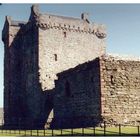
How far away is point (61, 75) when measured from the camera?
2998cm

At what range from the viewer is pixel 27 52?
135 feet

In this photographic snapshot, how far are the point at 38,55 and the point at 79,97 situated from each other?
13.0 m

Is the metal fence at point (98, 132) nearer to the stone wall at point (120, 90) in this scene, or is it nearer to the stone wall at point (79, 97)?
the stone wall at point (120, 90)

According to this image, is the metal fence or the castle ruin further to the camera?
the castle ruin

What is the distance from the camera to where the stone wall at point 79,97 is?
2526 cm

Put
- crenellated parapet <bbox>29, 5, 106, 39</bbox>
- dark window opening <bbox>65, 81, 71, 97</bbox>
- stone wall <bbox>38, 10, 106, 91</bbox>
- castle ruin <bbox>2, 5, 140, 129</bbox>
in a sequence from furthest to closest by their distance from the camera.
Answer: crenellated parapet <bbox>29, 5, 106, 39</bbox>, stone wall <bbox>38, 10, 106, 91</bbox>, dark window opening <bbox>65, 81, 71, 97</bbox>, castle ruin <bbox>2, 5, 140, 129</bbox>

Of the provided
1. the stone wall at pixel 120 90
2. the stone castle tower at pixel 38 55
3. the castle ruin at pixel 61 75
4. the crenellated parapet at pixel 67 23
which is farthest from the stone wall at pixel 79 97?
Answer: the crenellated parapet at pixel 67 23

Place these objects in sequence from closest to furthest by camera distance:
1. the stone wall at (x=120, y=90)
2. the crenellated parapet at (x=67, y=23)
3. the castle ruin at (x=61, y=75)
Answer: the stone wall at (x=120, y=90) < the castle ruin at (x=61, y=75) < the crenellated parapet at (x=67, y=23)

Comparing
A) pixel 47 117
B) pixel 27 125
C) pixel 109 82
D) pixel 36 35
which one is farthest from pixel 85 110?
pixel 36 35

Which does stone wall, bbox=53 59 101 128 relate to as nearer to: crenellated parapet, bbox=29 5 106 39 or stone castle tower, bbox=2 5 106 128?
stone castle tower, bbox=2 5 106 128

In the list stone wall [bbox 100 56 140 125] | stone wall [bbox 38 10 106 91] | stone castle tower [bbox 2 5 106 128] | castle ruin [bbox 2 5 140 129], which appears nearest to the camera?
stone wall [bbox 100 56 140 125]

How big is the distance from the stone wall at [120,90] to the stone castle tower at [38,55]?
1188 cm

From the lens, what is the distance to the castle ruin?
82.6ft

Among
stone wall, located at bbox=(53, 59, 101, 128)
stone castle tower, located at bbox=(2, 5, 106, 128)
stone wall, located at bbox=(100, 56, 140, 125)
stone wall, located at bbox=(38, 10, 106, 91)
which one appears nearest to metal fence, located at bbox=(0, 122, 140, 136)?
stone wall, located at bbox=(100, 56, 140, 125)
